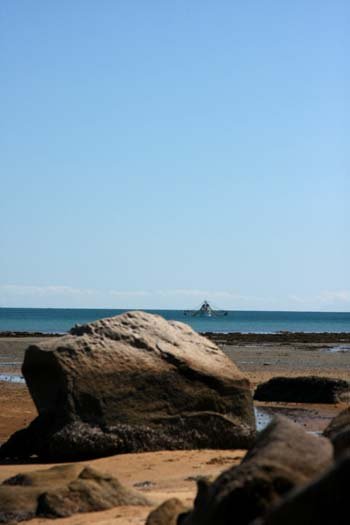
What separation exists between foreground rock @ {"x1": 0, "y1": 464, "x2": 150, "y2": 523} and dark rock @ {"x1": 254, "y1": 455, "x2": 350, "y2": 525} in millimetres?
4841

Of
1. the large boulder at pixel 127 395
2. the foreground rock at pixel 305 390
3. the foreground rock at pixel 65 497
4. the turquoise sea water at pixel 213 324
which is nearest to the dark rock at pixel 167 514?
the foreground rock at pixel 65 497

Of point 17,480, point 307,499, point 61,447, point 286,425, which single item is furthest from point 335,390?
point 307,499

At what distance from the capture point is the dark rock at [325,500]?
4.21 metres

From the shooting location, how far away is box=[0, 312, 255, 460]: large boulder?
1288 centimetres

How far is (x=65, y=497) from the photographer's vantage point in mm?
9008

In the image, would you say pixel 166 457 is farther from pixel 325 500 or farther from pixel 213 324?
pixel 213 324

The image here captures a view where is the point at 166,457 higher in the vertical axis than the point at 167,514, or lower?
lower

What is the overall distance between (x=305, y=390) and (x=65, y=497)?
12.5 meters

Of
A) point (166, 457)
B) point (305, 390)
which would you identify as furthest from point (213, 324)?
point (166, 457)

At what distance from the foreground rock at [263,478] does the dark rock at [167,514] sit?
0.76 meters

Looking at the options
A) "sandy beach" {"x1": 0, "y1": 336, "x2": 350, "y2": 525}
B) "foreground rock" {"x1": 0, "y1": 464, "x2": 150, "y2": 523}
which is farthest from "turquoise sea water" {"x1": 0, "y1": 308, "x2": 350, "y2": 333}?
"foreground rock" {"x1": 0, "y1": 464, "x2": 150, "y2": 523}

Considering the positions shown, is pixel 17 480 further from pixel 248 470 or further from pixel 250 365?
pixel 250 365

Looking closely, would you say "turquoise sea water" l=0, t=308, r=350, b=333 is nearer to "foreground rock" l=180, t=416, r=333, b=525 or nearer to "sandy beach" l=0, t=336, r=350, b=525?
"sandy beach" l=0, t=336, r=350, b=525

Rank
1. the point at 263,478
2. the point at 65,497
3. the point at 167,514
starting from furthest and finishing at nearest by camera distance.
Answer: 1. the point at 65,497
2. the point at 167,514
3. the point at 263,478
